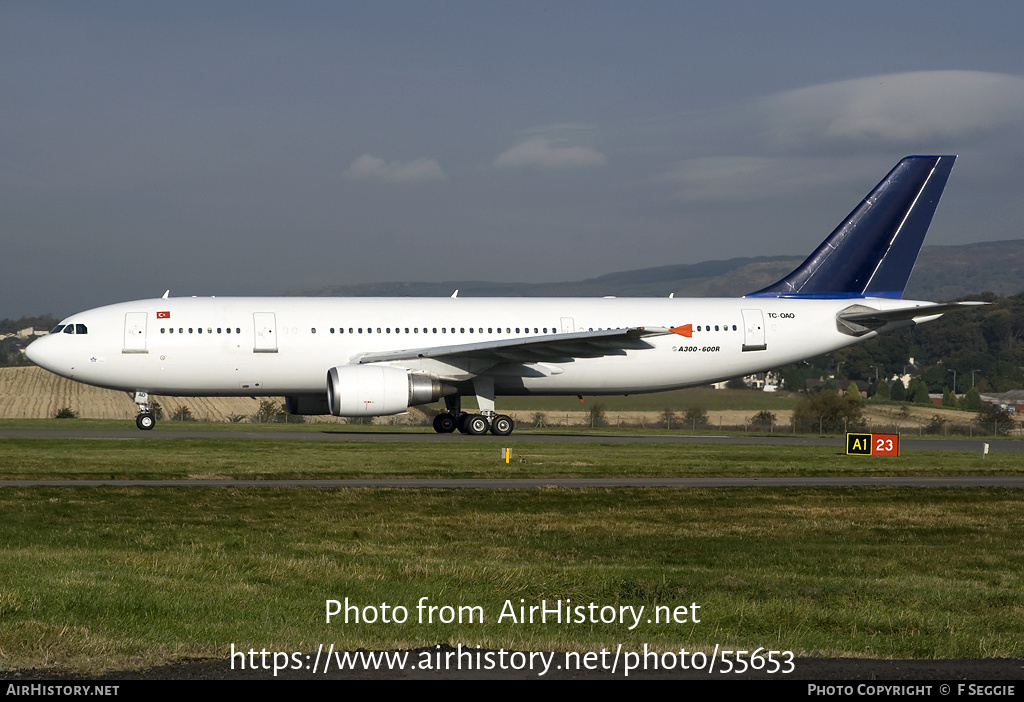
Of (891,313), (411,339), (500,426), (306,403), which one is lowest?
(500,426)

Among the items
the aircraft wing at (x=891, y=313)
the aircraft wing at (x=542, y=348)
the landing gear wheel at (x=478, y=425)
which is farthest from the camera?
the landing gear wheel at (x=478, y=425)

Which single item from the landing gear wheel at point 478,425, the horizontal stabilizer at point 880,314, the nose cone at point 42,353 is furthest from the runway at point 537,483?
the nose cone at point 42,353

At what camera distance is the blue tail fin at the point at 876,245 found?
1654 inches

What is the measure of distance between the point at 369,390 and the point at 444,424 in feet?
18.6

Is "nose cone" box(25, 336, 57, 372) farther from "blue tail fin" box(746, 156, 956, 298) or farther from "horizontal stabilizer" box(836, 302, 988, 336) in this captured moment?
"horizontal stabilizer" box(836, 302, 988, 336)

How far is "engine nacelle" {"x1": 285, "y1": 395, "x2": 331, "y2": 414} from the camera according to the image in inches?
1531

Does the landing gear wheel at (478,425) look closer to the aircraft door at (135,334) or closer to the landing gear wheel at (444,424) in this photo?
the landing gear wheel at (444,424)

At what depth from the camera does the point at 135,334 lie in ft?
120

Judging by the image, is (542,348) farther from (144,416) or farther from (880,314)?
(144,416)

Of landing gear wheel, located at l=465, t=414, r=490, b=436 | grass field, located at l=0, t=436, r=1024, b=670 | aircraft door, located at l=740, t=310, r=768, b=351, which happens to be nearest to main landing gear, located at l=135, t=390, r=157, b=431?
landing gear wheel, located at l=465, t=414, r=490, b=436

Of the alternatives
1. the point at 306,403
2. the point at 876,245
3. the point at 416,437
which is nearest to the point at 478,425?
the point at 416,437

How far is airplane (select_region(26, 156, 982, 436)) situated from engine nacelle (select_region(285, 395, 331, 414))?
0.06 metres

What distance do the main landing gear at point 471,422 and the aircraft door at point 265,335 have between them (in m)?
6.25

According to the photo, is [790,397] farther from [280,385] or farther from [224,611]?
[224,611]
